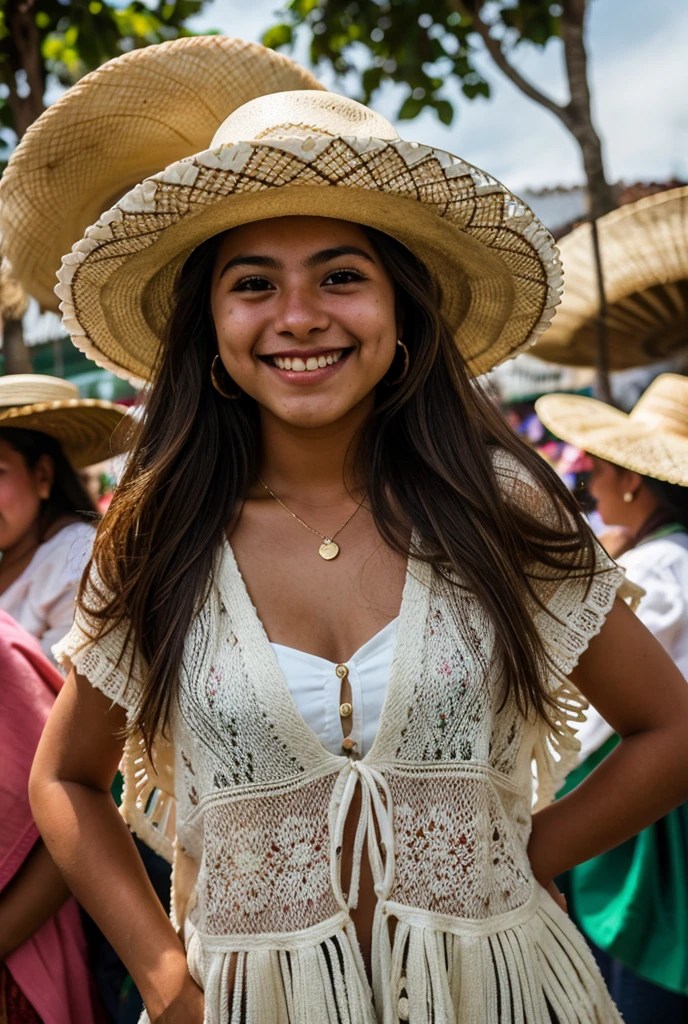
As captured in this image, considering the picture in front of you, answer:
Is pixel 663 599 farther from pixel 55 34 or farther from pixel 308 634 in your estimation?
pixel 55 34

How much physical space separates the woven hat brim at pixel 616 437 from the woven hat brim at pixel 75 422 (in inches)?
61.5

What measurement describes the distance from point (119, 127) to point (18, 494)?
1311 millimetres

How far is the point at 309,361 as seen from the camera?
1.78 metres

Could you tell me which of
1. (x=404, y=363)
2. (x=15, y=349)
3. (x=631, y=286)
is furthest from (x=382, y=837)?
(x=15, y=349)

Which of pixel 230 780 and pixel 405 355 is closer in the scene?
pixel 230 780

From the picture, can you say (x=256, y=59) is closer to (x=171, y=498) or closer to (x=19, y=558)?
(x=171, y=498)

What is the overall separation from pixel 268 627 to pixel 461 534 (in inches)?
15.7

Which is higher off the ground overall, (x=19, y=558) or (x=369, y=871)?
(x=19, y=558)

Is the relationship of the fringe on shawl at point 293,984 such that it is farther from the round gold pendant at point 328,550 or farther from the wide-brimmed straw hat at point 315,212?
the wide-brimmed straw hat at point 315,212

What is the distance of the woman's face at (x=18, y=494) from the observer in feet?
11.0

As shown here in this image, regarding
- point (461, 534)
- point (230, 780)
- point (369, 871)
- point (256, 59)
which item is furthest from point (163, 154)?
point (369, 871)

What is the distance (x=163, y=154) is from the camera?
9.55 ft

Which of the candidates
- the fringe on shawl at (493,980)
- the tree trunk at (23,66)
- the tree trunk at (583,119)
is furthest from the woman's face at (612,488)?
the tree trunk at (23,66)

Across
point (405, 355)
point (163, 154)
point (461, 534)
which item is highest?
point (163, 154)
